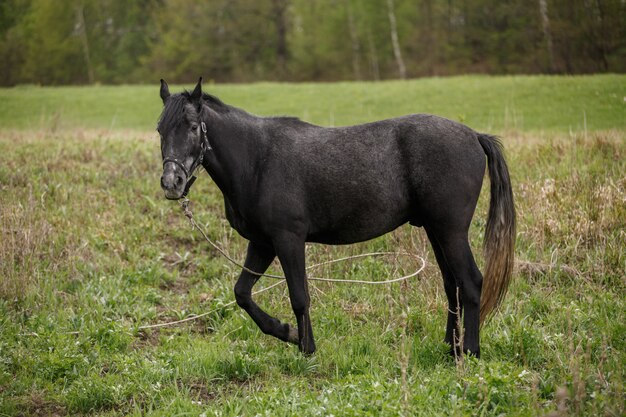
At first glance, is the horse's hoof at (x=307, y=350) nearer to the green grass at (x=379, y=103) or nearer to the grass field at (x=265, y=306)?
the grass field at (x=265, y=306)

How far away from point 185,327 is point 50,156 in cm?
658

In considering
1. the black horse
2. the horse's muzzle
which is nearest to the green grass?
the black horse

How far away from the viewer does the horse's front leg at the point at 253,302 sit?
5.79 meters

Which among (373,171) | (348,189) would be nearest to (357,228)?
(348,189)

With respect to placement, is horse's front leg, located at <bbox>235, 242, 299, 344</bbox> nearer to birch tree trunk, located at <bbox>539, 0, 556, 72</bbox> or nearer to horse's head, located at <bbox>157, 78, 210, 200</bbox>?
horse's head, located at <bbox>157, 78, 210, 200</bbox>

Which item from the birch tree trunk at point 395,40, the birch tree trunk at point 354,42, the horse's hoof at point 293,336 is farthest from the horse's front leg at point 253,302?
the birch tree trunk at point 354,42

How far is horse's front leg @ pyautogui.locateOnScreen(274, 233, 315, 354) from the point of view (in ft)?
17.9

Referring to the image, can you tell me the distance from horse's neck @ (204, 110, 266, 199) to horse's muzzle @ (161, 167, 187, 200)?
0.53 meters

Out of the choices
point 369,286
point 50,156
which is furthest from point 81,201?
point 369,286

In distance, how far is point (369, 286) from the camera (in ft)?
25.2

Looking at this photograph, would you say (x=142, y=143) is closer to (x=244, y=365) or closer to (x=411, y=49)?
(x=244, y=365)

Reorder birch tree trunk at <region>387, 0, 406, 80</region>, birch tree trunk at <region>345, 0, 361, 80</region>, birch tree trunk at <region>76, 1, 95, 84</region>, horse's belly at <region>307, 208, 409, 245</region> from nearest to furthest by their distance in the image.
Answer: horse's belly at <region>307, 208, 409, 245</region>, birch tree trunk at <region>387, 0, 406, 80</region>, birch tree trunk at <region>76, 1, 95, 84</region>, birch tree trunk at <region>345, 0, 361, 80</region>

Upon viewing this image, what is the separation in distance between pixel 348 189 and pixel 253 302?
145 centimetres

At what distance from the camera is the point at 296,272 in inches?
217
